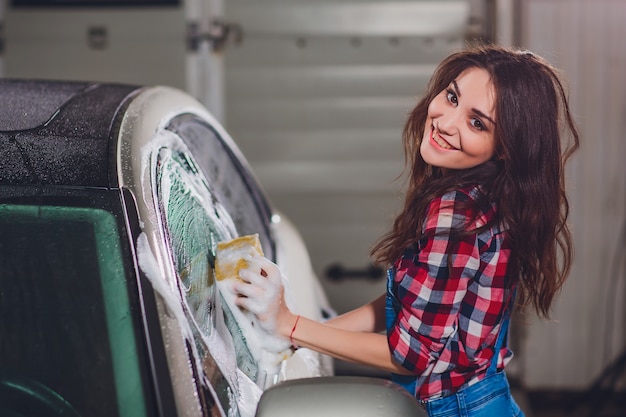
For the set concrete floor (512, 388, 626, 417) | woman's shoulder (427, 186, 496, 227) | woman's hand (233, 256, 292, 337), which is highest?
woman's shoulder (427, 186, 496, 227)

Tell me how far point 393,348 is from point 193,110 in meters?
1.06

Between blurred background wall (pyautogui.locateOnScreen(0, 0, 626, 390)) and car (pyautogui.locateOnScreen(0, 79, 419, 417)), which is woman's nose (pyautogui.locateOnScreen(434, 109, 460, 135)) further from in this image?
blurred background wall (pyautogui.locateOnScreen(0, 0, 626, 390))

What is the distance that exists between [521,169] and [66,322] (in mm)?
905

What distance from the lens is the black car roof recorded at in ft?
5.39

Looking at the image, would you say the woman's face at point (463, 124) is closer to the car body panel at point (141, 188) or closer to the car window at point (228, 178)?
the car body panel at point (141, 188)

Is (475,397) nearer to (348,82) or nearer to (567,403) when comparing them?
(348,82)

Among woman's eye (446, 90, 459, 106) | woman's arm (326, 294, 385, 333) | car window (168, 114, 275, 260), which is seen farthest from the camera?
car window (168, 114, 275, 260)

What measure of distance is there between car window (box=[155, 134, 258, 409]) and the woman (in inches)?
3.6

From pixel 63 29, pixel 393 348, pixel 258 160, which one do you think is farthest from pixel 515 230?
pixel 63 29

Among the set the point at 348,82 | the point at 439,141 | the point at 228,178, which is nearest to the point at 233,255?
the point at 439,141

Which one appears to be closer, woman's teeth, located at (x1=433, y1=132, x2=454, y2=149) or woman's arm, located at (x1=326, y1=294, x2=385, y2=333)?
woman's teeth, located at (x1=433, y1=132, x2=454, y2=149)

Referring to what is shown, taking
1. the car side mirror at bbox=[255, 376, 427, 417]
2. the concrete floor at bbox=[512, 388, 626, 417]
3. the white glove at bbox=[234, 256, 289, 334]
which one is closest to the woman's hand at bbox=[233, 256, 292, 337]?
the white glove at bbox=[234, 256, 289, 334]

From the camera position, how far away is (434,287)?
160 centimetres

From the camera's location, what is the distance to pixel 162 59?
4461mm
